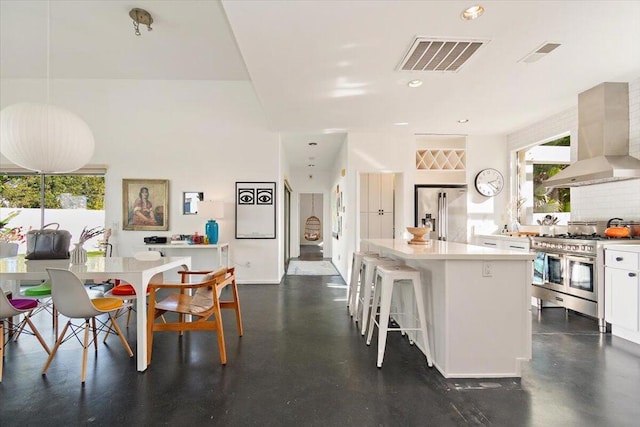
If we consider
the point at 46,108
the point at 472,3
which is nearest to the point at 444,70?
the point at 472,3

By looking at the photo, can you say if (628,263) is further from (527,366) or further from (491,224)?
(491,224)

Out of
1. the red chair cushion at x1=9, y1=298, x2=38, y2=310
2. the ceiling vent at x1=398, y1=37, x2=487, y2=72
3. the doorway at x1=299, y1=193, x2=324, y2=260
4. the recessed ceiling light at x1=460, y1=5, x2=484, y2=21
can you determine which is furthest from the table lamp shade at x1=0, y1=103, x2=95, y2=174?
the doorway at x1=299, y1=193, x2=324, y2=260

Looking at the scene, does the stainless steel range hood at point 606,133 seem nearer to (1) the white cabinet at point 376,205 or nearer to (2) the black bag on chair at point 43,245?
(1) the white cabinet at point 376,205

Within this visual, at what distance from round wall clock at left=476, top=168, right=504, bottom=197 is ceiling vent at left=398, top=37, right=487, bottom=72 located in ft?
9.75

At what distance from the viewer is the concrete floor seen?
184cm

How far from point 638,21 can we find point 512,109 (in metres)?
1.91

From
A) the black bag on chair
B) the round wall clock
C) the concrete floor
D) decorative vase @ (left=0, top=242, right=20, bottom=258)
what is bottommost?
the concrete floor

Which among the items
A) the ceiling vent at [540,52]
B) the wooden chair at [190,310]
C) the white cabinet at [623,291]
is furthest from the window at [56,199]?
the white cabinet at [623,291]

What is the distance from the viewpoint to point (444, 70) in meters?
3.13

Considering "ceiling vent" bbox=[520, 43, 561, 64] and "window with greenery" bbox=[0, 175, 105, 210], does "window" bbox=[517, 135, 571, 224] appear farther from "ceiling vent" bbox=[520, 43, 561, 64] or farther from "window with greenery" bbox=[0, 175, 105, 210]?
"window with greenery" bbox=[0, 175, 105, 210]

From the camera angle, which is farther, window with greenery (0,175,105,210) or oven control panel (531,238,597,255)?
window with greenery (0,175,105,210)

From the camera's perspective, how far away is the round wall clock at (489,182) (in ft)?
18.3

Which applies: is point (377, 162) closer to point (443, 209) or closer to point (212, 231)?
point (443, 209)

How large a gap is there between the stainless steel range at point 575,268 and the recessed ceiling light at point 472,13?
8.65 feet
